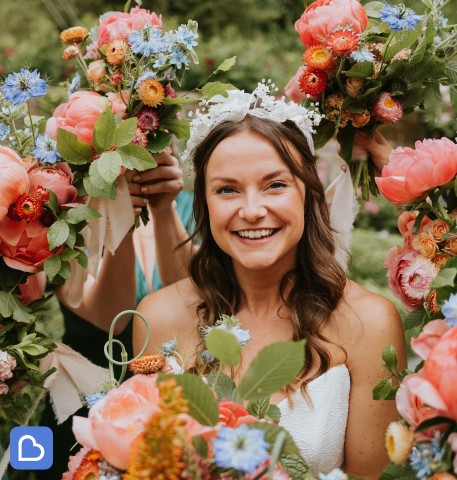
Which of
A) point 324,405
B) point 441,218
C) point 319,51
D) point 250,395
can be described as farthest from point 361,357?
point 250,395

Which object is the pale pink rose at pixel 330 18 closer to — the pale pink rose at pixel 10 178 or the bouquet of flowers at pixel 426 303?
the bouquet of flowers at pixel 426 303

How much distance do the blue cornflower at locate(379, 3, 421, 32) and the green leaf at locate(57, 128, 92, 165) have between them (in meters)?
0.94

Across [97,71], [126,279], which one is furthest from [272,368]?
[126,279]

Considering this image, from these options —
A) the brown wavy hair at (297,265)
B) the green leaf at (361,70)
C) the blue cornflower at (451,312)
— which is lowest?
the brown wavy hair at (297,265)

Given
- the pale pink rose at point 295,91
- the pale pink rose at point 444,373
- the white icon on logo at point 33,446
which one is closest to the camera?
the pale pink rose at point 444,373

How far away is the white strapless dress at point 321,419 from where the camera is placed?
2.23m

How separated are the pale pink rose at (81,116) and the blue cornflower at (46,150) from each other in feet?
0.08

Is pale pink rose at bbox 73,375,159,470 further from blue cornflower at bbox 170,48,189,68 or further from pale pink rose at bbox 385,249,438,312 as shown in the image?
blue cornflower at bbox 170,48,189,68

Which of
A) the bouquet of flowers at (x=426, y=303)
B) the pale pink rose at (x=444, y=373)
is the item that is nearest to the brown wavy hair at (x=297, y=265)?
the bouquet of flowers at (x=426, y=303)

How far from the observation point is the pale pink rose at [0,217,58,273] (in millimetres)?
2037

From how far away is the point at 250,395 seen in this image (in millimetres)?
1211

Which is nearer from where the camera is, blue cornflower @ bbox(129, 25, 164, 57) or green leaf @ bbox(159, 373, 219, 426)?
green leaf @ bbox(159, 373, 219, 426)

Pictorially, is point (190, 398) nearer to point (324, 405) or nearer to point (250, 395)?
point (250, 395)

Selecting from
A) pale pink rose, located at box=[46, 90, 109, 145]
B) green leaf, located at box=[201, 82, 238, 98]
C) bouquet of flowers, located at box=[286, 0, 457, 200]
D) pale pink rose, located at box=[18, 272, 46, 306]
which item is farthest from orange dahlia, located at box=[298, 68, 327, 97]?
pale pink rose, located at box=[18, 272, 46, 306]
